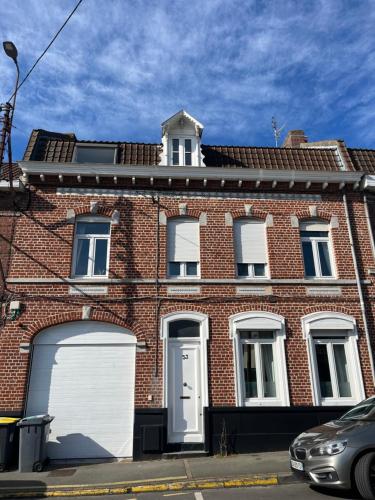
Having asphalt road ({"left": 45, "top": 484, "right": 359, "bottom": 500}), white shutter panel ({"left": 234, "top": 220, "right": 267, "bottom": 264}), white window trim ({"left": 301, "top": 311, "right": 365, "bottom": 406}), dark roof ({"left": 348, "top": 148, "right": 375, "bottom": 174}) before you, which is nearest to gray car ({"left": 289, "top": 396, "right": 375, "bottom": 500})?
asphalt road ({"left": 45, "top": 484, "right": 359, "bottom": 500})

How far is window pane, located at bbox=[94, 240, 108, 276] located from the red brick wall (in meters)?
0.30

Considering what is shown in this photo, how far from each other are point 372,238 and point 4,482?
Answer: 10.8 m

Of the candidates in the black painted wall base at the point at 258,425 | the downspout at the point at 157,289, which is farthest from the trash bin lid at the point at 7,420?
the black painted wall base at the point at 258,425

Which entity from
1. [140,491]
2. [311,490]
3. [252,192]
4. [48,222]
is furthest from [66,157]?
[311,490]

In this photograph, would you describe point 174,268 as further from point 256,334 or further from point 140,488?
point 140,488

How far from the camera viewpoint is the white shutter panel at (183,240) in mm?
10439

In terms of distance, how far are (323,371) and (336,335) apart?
1.03m

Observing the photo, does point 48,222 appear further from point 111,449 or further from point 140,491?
point 140,491

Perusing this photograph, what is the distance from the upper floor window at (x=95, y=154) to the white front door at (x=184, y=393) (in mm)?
5998

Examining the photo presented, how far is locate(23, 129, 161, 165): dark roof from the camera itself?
1123 cm

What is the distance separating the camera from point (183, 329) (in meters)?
9.81

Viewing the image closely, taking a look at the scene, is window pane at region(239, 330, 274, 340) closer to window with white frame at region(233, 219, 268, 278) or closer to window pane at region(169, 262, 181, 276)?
window with white frame at region(233, 219, 268, 278)

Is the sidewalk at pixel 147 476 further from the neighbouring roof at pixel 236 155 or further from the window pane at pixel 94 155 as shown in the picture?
the window pane at pixel 94 155

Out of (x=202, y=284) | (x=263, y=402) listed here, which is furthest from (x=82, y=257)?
(x=263, y=402)
